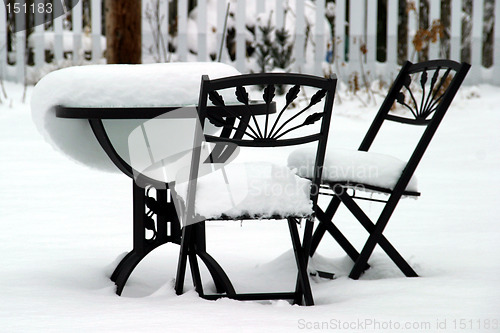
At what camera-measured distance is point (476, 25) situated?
7.98 metres

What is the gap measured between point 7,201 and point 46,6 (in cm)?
461

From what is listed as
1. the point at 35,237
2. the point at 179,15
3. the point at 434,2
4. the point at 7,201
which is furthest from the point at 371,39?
the point at 35,237

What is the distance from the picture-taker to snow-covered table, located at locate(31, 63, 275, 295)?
2.50 meters

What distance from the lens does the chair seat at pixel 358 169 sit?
2.69 meters

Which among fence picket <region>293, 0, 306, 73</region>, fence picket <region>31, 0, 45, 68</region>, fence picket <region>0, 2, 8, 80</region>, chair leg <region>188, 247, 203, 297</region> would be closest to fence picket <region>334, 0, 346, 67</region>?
fence picket <region>293, 0, 306, 73</region>

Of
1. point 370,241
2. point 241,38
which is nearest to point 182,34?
point 241,38

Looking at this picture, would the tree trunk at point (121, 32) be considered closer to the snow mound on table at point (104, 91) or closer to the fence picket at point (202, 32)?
the fence picket at point (202, 32)

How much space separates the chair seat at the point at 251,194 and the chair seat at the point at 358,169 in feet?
1.06

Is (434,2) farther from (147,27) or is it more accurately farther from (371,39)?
(147,27)

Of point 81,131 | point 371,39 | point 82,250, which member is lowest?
point 82,250

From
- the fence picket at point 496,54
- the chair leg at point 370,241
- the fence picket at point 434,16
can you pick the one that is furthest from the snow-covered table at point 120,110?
the fence picket at point 496,54

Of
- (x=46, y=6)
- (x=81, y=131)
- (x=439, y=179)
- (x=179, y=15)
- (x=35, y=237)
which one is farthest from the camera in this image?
(x=46, y=6)

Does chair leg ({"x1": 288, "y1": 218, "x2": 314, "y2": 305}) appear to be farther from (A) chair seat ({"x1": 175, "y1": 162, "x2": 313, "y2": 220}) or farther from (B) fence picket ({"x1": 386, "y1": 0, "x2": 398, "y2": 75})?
(B) fence picket ({"x1": 386, "y1": 0, "x2": 398, "y2": 75})

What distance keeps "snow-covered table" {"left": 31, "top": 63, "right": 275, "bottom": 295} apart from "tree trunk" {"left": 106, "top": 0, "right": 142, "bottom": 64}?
312cm
